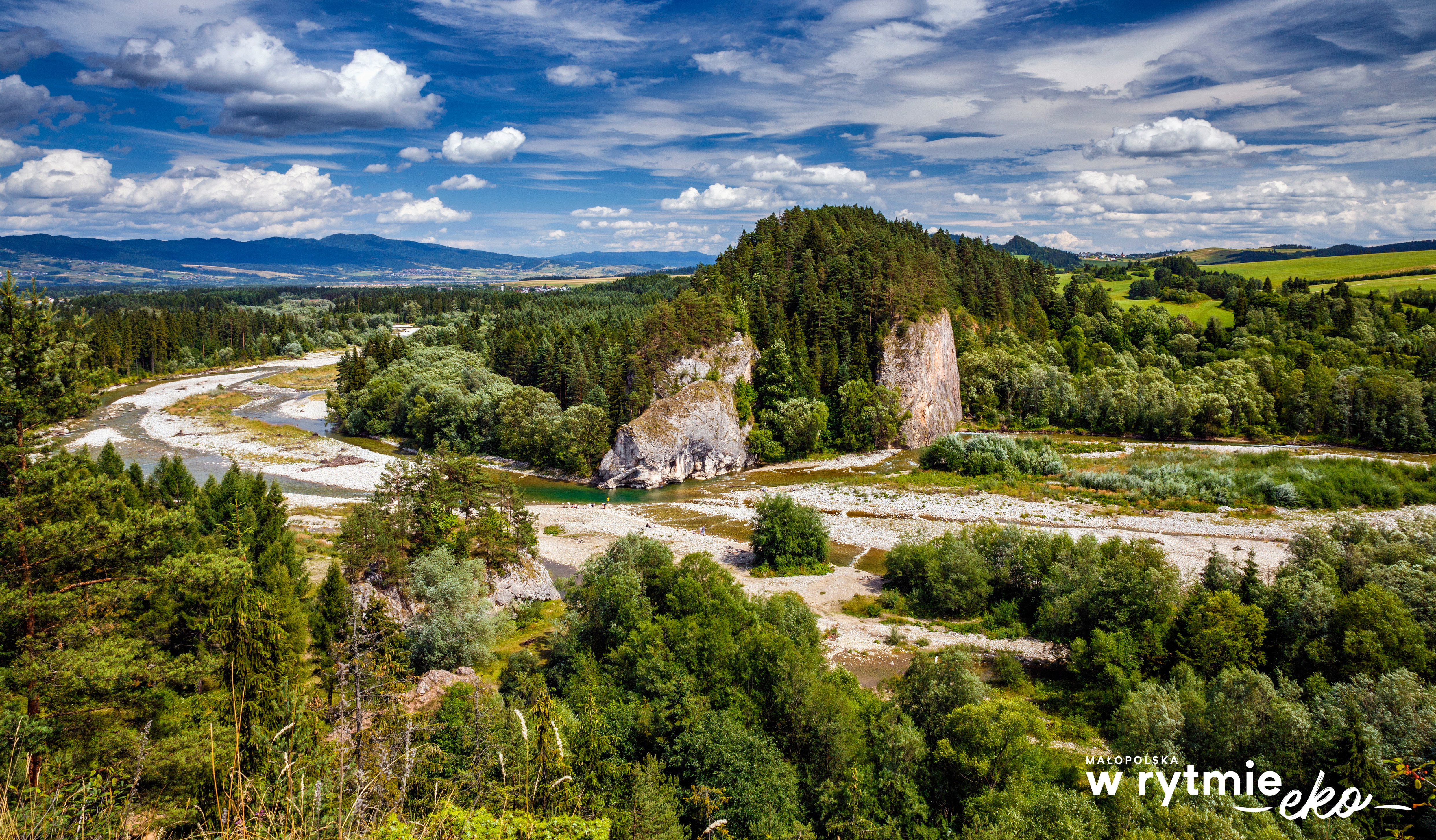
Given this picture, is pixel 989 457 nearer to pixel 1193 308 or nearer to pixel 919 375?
pixel 919 375

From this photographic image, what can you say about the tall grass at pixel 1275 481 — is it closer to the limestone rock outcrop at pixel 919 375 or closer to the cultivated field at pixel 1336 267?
the limestone rock outcrop at pixel 919 375

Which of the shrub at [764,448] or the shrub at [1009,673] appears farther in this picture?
the shrub at [764,448]

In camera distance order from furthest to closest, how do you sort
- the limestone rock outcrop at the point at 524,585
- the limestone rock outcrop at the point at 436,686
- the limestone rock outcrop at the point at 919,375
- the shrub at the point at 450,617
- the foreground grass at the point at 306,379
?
the foreground grass at the point at 306,379 → the limestone rock outcrop at the point at 919,375 → the limestone rock outcrop at the point at 524,585 → the shrub at the point at 450,617 → the limestone rock outcrop at the point at 436,686

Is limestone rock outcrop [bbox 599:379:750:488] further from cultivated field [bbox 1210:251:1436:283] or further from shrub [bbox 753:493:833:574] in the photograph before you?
cultivated field [bbox 1210:251:1436:283]

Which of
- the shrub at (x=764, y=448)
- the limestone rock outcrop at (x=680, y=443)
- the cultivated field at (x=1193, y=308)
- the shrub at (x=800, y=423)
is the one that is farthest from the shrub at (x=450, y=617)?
the cultivated field at (x=1193, y=308)

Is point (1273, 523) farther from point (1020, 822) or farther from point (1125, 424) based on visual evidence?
point (1020, 822)
